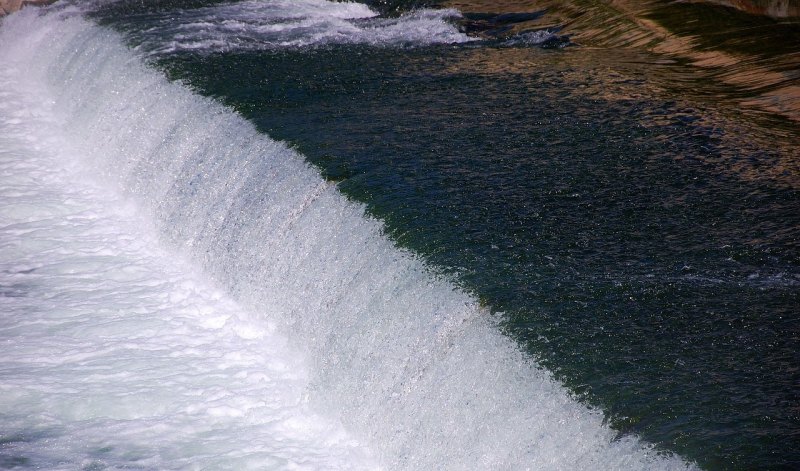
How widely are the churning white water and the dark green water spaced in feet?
0.73

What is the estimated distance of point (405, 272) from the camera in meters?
4.84

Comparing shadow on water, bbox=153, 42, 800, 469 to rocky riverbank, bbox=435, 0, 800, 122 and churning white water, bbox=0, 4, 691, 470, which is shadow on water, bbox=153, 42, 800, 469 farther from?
rocky riverbank, bbox=435, 0, 800, 122

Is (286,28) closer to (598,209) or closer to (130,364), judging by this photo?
(130,364)

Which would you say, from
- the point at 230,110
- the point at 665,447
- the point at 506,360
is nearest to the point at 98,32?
the point at 230,110

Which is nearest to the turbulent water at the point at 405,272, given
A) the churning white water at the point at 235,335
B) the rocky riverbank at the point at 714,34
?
the churning white water at the point at 235,335

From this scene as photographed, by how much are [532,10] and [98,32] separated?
5289 millimetres

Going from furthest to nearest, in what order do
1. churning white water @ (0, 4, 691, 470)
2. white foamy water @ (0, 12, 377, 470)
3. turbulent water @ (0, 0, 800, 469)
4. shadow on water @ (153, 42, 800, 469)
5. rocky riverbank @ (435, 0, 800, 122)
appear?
rocky riverbank @ (435, 0, 800, 122) < white foamy water @ (0, 12, 377, 470) < churning white water @ (0, 4, 691, 470) < turbulent water @ (0, 0, 800, 469) < shadow on water @ (153, 42, 800, 469)

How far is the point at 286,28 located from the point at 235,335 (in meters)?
Answer: 5.77

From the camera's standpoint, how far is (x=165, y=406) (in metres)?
5.00

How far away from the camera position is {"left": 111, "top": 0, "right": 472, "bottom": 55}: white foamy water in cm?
962

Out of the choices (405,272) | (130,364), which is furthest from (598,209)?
(130,364)

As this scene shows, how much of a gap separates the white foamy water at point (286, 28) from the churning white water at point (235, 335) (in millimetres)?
1694

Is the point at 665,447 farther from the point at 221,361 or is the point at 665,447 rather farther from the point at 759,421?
the point at 221,361

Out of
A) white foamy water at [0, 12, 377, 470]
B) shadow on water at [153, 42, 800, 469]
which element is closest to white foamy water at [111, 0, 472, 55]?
shadow on water at [153, 42, 800, 469]
